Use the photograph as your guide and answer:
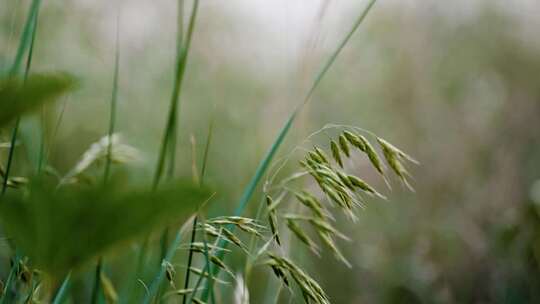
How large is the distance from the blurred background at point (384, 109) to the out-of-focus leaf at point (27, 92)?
1.39m

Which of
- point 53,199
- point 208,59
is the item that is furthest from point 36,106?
point 208,59

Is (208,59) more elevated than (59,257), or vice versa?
(59,257)

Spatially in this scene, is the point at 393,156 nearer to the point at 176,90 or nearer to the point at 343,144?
the point at 343,144

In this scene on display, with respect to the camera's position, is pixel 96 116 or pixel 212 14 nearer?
pixel 96 116

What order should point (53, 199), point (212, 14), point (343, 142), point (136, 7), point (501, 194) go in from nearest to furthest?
point (53, 199) < point (343, 142) < point (501, 194) < point (136, 7) < point (212, 14)

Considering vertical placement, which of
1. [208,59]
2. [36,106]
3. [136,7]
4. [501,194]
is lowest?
[501,194]

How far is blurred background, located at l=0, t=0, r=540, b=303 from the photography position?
222 cm

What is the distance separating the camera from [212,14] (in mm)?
3637

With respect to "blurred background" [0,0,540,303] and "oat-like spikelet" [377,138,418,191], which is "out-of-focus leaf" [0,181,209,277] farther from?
"blurred background" [0,0,540,303]

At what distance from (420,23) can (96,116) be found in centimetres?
158

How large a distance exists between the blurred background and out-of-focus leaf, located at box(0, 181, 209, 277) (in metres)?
1.42

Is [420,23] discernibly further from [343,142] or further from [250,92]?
[343,142]

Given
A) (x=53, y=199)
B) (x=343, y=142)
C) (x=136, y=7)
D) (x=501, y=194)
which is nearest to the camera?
(x=53, y=199)

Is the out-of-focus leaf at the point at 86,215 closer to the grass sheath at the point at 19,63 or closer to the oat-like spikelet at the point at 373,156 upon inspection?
the grass sheath at the point at 19,63
